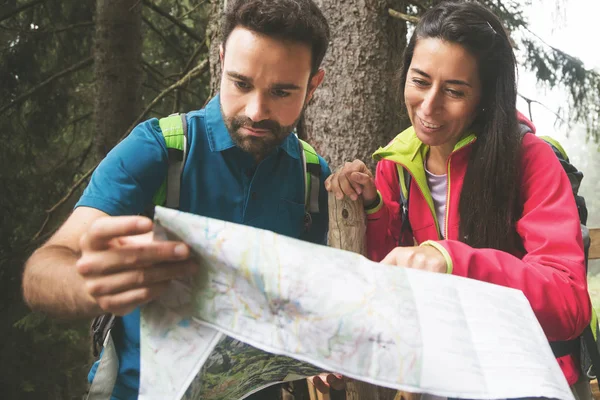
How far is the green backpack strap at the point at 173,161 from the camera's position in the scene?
1541mm

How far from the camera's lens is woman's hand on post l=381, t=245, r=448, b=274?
126 cm

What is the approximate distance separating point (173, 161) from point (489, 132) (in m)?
0.98

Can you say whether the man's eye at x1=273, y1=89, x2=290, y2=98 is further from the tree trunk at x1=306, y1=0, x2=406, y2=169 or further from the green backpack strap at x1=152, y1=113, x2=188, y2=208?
the tree trunk at x1=306, y1=0, x2=406, y2=169

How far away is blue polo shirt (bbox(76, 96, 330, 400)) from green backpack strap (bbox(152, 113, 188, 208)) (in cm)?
2

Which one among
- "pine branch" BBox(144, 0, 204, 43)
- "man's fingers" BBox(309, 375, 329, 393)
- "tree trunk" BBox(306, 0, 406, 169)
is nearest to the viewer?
"man's fingers" BBox(309, 375, 329, 393)

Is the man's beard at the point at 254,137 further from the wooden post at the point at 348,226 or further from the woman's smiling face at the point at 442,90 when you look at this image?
the woman's smiling face at the point at 442,90

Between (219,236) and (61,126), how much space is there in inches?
210

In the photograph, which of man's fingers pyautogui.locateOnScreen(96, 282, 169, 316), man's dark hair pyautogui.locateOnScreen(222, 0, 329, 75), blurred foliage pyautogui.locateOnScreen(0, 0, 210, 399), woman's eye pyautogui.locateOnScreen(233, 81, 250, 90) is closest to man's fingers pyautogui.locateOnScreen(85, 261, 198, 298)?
man's fingers pyautogui.locateOnScreen(96, 282, 169, 316)

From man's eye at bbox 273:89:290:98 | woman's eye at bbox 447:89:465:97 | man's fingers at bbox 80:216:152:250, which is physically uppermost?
woman's eye at bbox 447:89:465:97

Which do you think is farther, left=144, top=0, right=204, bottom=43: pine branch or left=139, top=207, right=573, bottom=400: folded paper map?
left=144, top=0, right=204, bottom=43: pine branch

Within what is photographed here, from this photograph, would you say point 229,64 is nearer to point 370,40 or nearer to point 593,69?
point 370,40

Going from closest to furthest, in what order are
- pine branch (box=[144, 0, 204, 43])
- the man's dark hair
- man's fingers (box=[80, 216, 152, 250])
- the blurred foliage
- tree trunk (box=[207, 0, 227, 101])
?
man's fingers (box=[80, 216, 152, 250]) < the man's dark hair < tree trunk (box=[207, 0, 227, 101]) < pine branch (box=[144, 0, 204, 43]) < the blurred foliage

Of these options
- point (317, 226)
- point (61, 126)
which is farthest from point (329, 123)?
point (61, 126)

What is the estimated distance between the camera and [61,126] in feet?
18.5
